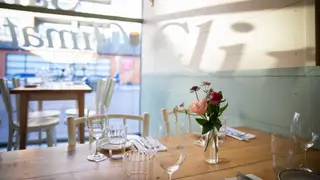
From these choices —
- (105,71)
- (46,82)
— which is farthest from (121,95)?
(46,82)

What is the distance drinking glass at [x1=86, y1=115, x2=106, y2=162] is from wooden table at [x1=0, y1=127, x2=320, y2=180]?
0.04 meters

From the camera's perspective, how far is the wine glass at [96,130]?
1043 mm

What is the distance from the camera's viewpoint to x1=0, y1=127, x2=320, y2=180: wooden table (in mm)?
866

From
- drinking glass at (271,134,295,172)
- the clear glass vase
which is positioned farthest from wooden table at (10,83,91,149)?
drinking glass at (271,134,295,172)

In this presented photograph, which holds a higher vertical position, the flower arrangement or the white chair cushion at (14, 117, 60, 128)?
the flower arrangement

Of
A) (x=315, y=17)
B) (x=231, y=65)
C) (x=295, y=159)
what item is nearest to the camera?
(x=295, y=159)

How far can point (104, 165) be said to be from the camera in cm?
96

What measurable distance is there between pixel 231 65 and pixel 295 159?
0.99 metres

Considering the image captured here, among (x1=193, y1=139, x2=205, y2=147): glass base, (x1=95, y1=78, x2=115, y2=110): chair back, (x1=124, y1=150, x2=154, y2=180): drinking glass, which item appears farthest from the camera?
(x1=95, y1=78, x2=115, y2=110): chair back

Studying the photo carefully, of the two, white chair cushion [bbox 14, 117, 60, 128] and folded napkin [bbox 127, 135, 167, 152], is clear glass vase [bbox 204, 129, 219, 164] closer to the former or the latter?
folded napkin [bbox 127, 135, 167, 152]

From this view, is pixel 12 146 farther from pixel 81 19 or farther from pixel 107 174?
pixel 107 174

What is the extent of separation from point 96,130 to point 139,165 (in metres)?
0.48

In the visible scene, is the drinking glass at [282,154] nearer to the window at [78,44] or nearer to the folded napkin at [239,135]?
the folded napkin at [239,135]

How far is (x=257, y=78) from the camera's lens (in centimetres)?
167
